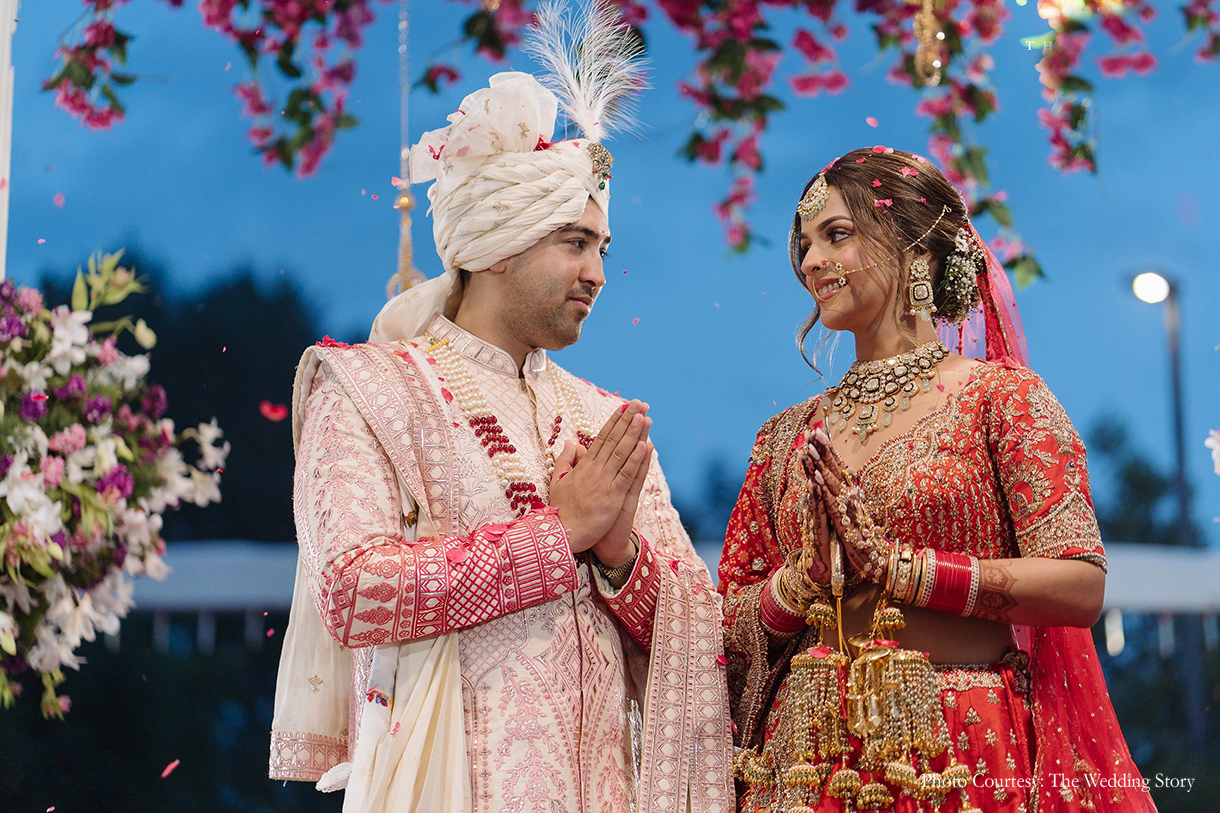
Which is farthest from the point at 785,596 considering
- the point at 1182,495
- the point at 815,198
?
the point at 1182,495

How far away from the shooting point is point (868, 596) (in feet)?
7.15

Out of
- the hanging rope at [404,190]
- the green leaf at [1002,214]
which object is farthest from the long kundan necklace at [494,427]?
the green leaf at [1002,214]

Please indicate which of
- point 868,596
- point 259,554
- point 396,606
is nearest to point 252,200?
point 259,554

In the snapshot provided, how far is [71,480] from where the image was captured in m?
3.10

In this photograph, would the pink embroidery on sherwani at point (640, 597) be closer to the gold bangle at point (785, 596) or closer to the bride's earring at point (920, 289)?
the gold bangle at point (785, 596)

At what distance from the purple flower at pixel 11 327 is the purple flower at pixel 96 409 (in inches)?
9.1

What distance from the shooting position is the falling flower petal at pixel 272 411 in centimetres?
365

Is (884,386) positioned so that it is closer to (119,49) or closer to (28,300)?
(28,300)

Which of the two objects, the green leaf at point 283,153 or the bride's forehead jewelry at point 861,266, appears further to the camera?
the green leaf at point 283,153

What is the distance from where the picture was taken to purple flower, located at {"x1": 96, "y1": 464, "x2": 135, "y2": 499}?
3.18 m

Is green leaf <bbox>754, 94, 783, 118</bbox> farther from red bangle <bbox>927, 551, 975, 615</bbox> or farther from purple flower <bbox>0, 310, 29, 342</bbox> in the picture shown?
purple flower <bbox>0, 310, 29, 342</bbox>

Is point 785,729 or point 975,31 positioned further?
point 975,31

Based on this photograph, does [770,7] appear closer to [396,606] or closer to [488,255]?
[488,255]

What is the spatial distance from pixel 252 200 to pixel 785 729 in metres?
2.45
